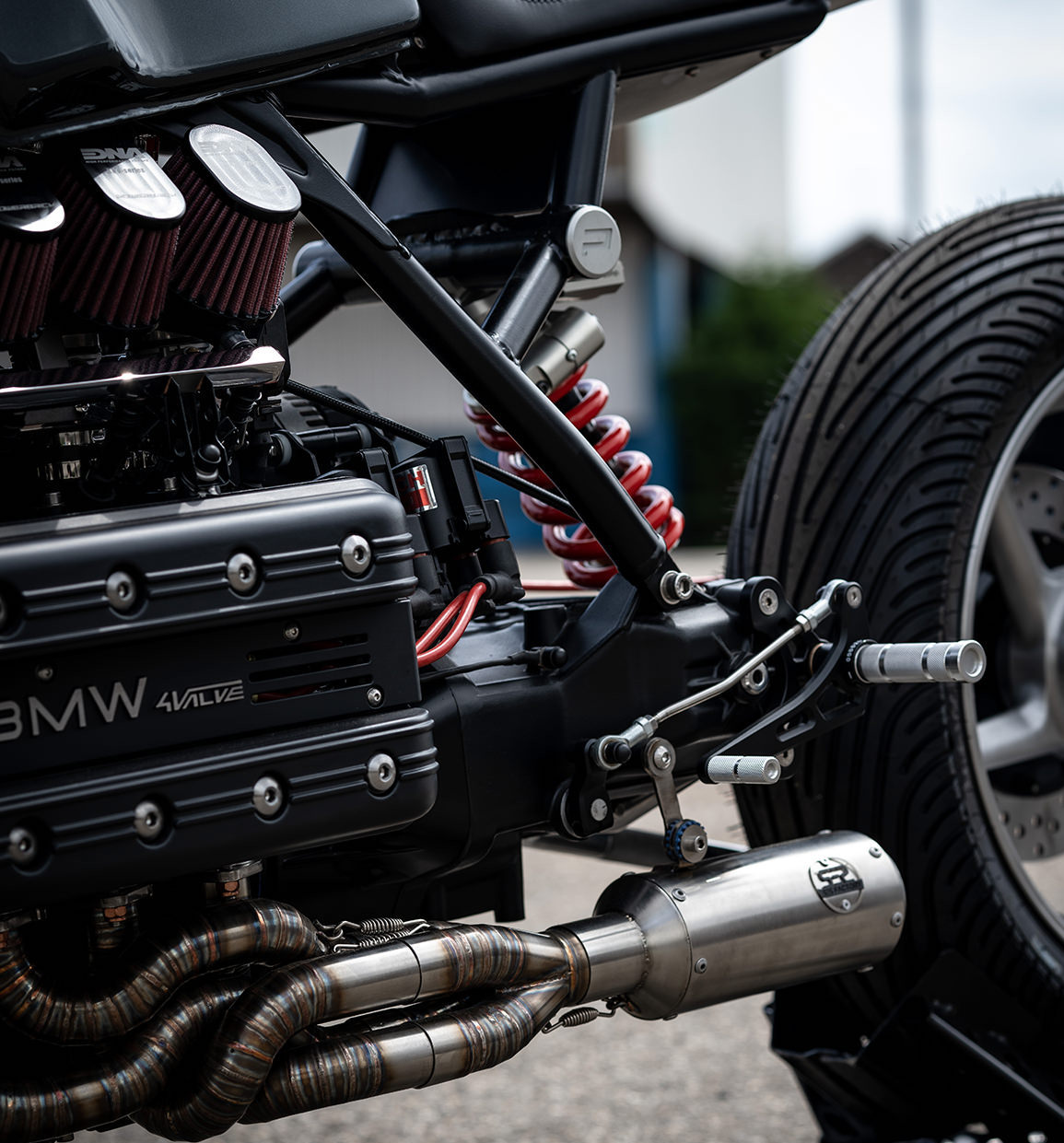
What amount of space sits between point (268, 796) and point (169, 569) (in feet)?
0.64

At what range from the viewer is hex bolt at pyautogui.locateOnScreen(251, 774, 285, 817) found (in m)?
1.14

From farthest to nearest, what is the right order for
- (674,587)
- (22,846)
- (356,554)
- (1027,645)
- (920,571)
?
(1027,645)
(920,571)
(674,587)
(356,554)
(22,846)

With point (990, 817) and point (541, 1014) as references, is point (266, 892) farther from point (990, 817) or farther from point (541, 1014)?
point (990, 817)

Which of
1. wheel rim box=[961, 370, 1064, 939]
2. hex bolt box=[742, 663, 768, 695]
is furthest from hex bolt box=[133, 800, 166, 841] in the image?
wheel rim box=[961, 370, 1064, 939]

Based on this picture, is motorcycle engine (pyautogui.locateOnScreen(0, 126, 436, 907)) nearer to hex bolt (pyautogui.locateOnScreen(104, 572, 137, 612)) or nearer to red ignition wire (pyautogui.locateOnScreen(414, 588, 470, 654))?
hex bolt (pyautogui.locateOnScreen(104, 572, 137, 612))

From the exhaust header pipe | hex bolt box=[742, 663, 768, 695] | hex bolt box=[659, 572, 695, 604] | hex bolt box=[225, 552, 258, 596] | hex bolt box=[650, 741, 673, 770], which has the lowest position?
the exhaust header pipe

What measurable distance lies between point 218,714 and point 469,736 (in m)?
0.32

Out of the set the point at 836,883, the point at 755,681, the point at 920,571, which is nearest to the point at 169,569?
the point at 755,681

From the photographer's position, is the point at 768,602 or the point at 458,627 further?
the point at 768,602

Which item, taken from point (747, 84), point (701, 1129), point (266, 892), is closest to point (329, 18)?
point (266, 892)

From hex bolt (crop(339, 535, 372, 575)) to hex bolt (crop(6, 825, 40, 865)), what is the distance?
1.01ft

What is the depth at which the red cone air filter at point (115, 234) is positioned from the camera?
1.14 meters

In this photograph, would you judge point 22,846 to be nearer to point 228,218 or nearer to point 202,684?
point 202,684

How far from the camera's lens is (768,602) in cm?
158
